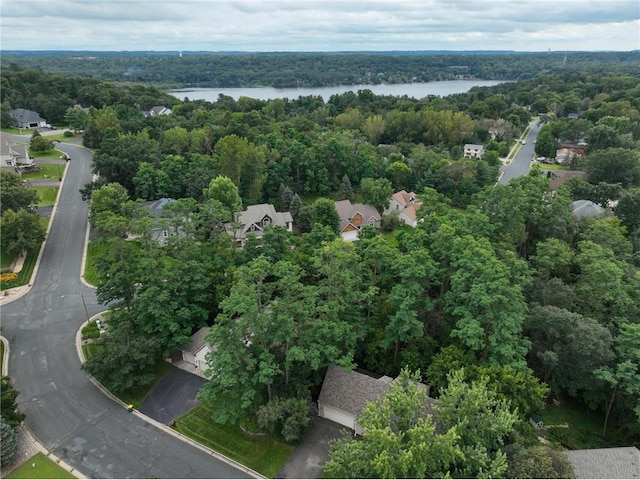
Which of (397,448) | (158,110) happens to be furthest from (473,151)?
(397,448)

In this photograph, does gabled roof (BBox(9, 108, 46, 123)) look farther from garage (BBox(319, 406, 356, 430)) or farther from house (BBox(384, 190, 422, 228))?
garage (BBox(319, 406, 356, 430))

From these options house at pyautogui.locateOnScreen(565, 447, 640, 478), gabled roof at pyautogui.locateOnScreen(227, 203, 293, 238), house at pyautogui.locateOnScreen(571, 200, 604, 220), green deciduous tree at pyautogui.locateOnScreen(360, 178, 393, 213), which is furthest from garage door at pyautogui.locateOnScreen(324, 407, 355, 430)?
house at pyautogui.locateOnScreen(571, 200, 604, 220)

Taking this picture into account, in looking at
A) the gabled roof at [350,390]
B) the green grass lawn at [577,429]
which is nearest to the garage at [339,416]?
the gabled roof at [350,390]

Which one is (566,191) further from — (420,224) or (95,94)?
(95,94)

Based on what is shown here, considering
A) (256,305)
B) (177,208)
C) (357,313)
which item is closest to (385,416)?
(256,305)

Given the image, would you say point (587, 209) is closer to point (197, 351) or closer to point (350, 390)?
point (350, 390)

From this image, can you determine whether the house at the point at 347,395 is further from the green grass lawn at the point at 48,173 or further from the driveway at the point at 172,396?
the green grass lawn at the point at 48,173

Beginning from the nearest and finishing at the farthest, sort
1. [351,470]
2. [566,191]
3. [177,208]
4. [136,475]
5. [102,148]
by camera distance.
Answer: [351,470] < [136,475] < [177,208] < [566,191] < [102,148]
